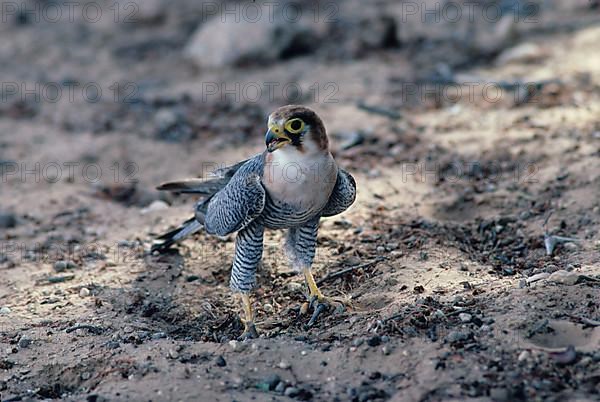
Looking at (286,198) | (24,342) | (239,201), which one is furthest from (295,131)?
(24,342)

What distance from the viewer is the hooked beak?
4906 mm

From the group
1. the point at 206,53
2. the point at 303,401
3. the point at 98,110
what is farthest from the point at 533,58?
the point at 303,401

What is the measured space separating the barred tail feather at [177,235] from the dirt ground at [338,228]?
0.12 m

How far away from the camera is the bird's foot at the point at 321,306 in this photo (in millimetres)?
5391

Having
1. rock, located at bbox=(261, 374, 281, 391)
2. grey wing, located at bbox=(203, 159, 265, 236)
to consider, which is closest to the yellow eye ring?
grey wing, located at bbox=(203, 159, 265, 236)

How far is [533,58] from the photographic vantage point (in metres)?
9.88

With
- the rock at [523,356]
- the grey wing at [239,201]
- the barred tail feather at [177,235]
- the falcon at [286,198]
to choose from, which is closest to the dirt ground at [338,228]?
the rock at [523,356]

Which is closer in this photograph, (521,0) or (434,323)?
(434,323)

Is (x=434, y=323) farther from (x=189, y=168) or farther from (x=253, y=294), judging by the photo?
(x=189, y=168)

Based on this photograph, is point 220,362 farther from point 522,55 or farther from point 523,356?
point 522,55

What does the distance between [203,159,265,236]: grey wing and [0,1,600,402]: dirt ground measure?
650 millimetres

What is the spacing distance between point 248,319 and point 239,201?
2.58 feet

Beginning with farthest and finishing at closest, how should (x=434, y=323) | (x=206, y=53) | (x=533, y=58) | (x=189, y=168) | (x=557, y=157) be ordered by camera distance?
(x=206, y=53) → (x=533, y=58) → (x=189, y=168) → (x=557, y=157) → (x=434, y=323)

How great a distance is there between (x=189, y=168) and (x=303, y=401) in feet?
14.5
